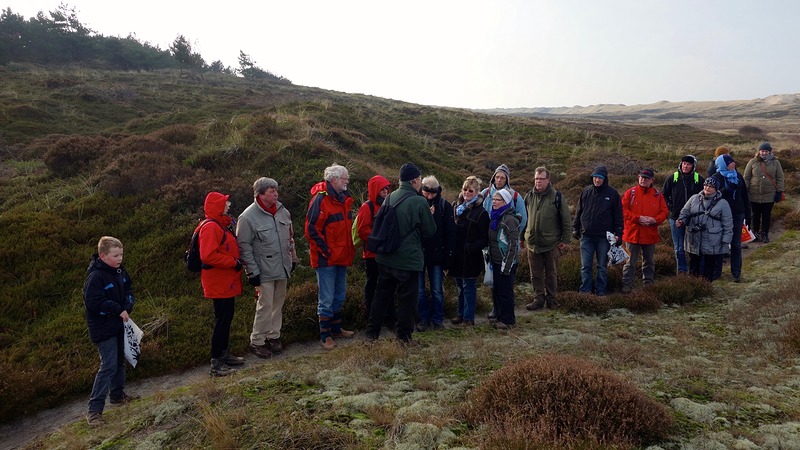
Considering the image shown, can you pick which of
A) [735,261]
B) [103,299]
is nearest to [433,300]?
[103,299]

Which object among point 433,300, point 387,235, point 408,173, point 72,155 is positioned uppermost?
point 72,155

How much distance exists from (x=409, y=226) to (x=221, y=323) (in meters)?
2.76

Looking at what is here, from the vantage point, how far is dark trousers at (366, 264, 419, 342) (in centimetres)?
591

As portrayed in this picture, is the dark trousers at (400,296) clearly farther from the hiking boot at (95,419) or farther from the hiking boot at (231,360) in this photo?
the hiking boot at (95,419)

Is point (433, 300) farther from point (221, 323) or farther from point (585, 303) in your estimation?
point (221, 323)

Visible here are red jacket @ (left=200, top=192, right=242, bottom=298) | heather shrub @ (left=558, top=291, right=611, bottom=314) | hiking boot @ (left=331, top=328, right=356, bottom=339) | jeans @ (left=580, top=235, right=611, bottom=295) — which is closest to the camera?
red jacket @ (left=200, top=192, right=242, bottom=298)

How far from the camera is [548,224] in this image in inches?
306

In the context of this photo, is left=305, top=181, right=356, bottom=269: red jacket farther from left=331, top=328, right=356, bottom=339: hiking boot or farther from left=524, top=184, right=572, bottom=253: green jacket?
left=524, top=184, right=572, bottom=253: green jacket

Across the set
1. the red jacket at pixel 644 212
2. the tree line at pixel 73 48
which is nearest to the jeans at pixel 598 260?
the red jacket at pixel 644 212

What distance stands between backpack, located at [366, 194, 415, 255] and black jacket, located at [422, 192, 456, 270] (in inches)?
39.3

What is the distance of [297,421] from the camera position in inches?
141

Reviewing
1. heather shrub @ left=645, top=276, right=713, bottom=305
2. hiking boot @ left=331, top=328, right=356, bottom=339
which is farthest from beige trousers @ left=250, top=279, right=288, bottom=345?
heather shrub @ left=645, top=276, right=713, bottom=305

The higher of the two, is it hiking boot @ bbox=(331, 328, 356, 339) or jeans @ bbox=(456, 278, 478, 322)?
jeans @ bbox=(456, 278, 478, 322)

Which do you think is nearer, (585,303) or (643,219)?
(585,303)
